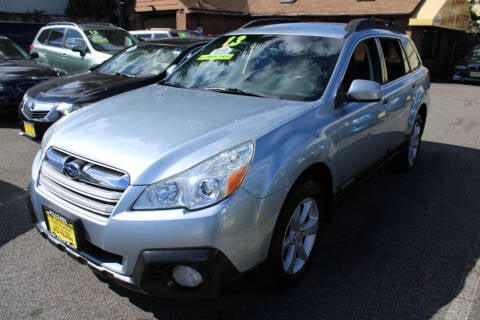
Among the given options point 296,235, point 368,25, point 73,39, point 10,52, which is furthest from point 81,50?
point 296,235

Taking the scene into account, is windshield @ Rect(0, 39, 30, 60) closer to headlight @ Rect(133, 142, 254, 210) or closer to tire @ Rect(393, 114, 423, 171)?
tire @ Rect(393, 114, 423, 171)

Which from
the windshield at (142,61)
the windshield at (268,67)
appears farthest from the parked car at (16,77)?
the windshield at (268,67)

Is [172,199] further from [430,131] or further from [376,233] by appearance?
[430,131]

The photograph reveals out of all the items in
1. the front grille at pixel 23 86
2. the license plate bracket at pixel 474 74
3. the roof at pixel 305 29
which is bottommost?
the license plate bracket at pixel 474 74

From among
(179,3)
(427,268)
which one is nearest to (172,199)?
(427,268)

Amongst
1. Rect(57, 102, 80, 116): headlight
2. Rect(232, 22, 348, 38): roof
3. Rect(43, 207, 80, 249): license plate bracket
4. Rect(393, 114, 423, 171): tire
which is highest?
Rect(232, 22, 348, 38): roof

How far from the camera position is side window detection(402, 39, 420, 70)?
16.3 ft

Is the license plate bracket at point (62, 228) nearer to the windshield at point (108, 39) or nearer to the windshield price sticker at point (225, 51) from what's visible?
the windshield price sticker at point (225, 51)

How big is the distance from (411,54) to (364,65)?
174 centimetres

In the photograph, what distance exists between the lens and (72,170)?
8.20 feet

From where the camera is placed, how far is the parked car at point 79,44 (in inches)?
364

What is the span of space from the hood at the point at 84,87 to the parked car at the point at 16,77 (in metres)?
1.29

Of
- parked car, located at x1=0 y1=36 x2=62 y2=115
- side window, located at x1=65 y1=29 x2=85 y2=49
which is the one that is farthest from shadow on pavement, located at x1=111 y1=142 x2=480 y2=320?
side window, located at x1=65 y1=29 x2=85 y2=49

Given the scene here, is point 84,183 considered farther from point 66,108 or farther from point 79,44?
point 79,44
